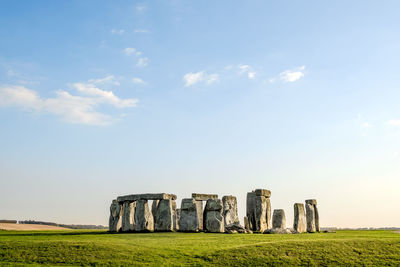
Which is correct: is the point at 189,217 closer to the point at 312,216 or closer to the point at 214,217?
the point at 214,217

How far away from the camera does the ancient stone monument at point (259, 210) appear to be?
26.5 m

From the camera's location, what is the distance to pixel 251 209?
27422mm

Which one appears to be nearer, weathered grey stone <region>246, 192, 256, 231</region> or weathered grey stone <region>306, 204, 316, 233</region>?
weathered grey stone <region>246, 192, 256, 231</region>

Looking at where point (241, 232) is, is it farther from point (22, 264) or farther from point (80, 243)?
point (22, 264)

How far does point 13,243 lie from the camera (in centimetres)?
1584

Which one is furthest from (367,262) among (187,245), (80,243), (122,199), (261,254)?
(122,199)

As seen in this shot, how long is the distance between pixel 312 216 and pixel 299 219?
1949 mm

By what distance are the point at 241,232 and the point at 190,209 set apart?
3073mm

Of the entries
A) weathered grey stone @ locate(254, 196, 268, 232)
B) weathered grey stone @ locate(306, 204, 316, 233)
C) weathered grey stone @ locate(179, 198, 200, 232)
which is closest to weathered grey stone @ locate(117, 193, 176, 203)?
weathered grey stone @ locate(179, 198, 200, 232)

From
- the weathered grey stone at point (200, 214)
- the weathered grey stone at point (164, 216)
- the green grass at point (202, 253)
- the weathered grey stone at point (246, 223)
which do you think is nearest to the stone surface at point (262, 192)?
the weathered grey stone at point (246, 223)

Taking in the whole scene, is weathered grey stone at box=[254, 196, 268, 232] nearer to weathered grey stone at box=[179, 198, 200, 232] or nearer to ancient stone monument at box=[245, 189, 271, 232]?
ancient stone monument at box=[245, 189, 271, 232]

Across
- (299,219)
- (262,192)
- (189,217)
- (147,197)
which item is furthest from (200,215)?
(299,219)

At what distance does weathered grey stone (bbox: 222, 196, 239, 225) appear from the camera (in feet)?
85.2

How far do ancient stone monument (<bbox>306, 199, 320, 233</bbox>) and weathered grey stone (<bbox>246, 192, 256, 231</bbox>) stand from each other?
14.4ft
